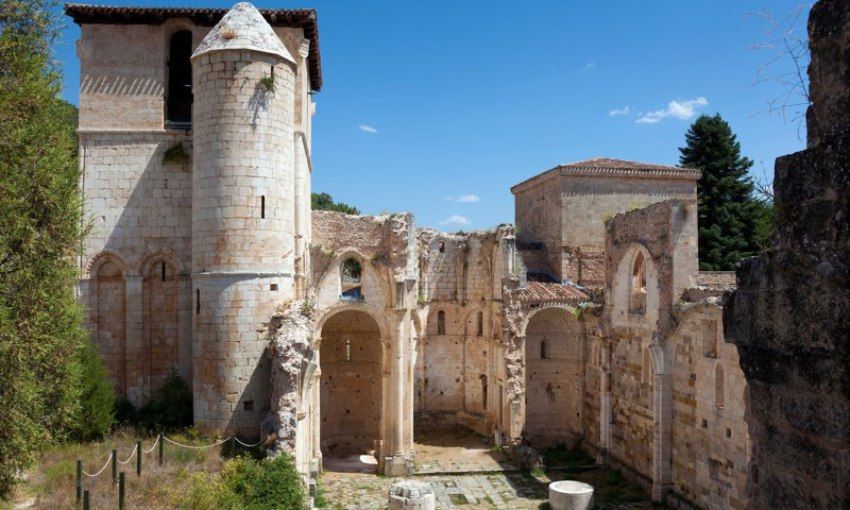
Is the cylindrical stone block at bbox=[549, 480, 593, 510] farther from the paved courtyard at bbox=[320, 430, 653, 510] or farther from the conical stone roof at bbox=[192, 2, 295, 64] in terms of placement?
the conical stone roof at bbox=[192, 2, 295, 64]

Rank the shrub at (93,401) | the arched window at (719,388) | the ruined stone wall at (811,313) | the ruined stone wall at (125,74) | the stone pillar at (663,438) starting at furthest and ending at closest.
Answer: the stone pillar at (663,438) < the ruined stone wall at (125,74) < the arched window at (719,388) < the shrub at (93,401) < the ruined stone wall at (811,313)

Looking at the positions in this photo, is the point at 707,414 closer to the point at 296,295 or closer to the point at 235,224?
the point at 296,295

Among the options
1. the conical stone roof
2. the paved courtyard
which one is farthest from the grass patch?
the conical stone roof

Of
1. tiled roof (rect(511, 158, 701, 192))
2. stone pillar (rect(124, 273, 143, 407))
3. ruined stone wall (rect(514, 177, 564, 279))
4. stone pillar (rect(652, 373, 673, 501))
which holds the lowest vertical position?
stone pillar (rect(652, 373, 673, 501))

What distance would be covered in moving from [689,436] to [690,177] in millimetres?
12157

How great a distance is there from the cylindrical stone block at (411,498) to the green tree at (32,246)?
712cm

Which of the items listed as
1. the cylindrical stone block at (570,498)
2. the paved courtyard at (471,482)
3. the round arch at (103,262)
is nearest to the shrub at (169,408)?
the round arch at (103,262)

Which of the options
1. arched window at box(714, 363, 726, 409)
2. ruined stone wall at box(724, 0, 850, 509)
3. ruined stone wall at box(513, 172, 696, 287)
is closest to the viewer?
ruined stone wall at box(724, 0, 850, 509)

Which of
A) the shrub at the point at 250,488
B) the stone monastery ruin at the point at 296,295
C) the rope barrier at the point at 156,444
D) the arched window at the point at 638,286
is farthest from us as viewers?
the arched window at the point at 638,286

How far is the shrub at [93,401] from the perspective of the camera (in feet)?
43.7

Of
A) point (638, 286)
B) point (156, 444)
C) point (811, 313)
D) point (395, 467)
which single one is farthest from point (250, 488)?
point (638, 286)

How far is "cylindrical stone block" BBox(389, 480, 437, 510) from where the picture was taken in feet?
47.4

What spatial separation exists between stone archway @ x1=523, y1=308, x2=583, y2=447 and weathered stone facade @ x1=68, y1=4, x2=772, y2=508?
0.07 metres

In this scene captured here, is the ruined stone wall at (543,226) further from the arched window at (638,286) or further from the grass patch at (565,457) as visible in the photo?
the grass patch at (565,457)
